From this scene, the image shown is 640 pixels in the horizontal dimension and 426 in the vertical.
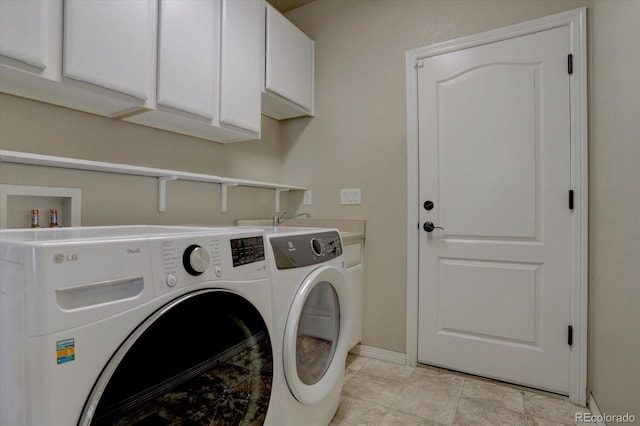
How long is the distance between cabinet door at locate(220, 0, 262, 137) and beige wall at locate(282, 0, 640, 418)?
26.7 inches

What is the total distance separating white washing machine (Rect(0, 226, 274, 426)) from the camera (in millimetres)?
592

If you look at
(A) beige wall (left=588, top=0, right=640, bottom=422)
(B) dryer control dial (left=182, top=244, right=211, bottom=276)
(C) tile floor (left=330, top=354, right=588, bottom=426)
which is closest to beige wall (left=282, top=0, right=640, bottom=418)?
(A) beige wall (left=588, top=0, right=640, bottom=422)

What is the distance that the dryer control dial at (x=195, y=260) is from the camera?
2.72 ft

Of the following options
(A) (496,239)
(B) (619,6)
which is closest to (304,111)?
(A) (496,239)

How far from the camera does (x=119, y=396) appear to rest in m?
0.69

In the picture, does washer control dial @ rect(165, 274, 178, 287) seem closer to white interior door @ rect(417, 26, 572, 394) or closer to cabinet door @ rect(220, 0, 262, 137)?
cabinet door @ rect(220, 0, 262, 137)

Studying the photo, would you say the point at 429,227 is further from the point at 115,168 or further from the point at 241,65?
the point at 115,168

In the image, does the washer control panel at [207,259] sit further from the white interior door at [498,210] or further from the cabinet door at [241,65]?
the white interior door at [498,210]

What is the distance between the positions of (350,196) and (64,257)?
6.37 feet

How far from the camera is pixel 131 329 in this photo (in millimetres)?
701

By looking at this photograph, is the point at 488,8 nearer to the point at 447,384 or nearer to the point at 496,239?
the point at 496,239

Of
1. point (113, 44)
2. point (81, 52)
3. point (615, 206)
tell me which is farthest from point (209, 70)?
point (615, 206)

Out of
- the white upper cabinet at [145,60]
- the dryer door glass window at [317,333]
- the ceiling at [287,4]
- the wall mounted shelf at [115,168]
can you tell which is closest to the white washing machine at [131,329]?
the dryer door glass window at [317,333]

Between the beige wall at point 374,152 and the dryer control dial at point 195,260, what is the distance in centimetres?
99
